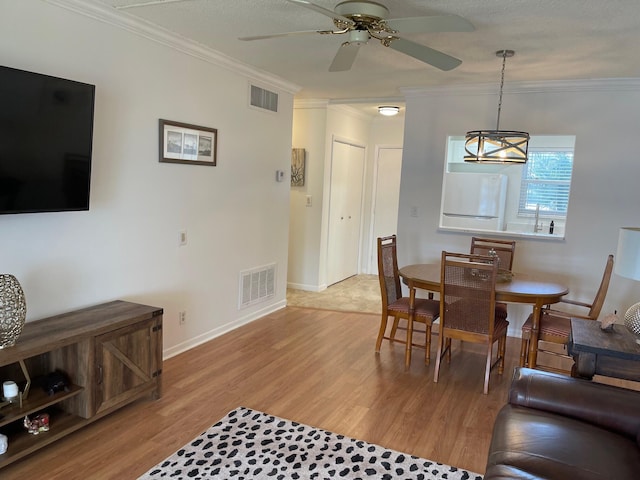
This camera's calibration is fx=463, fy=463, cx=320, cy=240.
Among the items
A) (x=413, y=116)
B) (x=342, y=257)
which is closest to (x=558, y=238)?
(x=413, y=116)

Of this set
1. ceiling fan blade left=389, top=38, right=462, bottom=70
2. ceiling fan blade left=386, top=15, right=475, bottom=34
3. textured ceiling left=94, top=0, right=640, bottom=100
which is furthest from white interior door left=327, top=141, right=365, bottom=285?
ceiling fan blade left=386, top=15, right=475, bottom=34

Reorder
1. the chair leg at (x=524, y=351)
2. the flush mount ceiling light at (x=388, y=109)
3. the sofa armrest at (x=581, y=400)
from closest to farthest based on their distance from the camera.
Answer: the sofa armrest at (x=581, y=400) < the chair leg at (x=524, y=351) < the flush mount ceiling light at (x=388, y=109)

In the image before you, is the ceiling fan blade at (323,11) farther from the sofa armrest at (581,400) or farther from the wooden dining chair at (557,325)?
the wooden dining chair at (557,325)

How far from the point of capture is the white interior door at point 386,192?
23.8 feet

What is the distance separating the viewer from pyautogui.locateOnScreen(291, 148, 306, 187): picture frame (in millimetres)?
6113

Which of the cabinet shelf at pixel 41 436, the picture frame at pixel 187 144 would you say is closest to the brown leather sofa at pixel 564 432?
the cabinet shelf at pixel 41 436

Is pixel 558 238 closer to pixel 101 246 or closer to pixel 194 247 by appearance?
pixel 194 247

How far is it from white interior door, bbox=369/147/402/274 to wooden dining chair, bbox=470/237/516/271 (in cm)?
274

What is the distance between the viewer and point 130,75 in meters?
3.21

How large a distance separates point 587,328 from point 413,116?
3208 mm

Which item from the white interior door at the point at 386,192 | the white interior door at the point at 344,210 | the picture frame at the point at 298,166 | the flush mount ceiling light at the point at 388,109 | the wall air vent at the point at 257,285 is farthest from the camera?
the white interior door at the point at 386,192

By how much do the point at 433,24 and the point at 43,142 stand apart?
2.15 metres

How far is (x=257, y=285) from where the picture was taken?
4.91 metres

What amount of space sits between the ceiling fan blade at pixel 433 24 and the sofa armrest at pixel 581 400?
1.74 m
